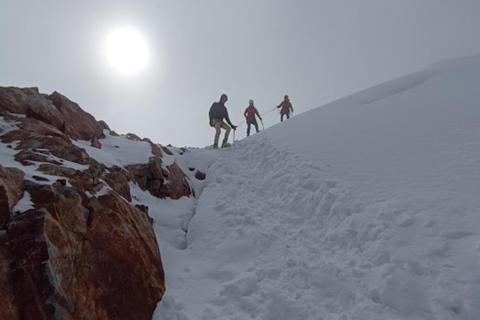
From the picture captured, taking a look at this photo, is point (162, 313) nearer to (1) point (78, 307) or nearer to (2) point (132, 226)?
(1) point (78, 307)

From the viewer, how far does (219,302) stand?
565 cm

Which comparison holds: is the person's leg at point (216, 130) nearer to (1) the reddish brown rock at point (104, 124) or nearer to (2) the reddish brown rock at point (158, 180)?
(1) the reddish brown rock at point (104, 124)

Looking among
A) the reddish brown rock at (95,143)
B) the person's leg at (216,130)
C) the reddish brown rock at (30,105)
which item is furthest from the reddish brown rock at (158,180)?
the person's leg at (216,130)

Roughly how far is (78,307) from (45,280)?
23.2 inches

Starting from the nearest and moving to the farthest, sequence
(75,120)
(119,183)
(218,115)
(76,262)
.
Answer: (76,262), (119,183), (75,120), (218,115)

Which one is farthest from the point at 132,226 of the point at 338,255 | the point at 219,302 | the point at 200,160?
the point at 200,160

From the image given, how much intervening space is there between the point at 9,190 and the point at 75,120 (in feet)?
21.0

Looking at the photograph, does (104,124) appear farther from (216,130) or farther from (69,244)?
(69,244)

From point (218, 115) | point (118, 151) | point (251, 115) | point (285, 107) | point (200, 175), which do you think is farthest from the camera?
point (285, 107)

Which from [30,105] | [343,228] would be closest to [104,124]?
[30,105]

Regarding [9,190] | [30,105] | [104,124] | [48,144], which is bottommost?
[9,190]

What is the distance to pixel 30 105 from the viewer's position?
31.3 feet

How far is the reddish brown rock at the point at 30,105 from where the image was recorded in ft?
30.1

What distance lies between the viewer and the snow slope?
5054 millimetres
